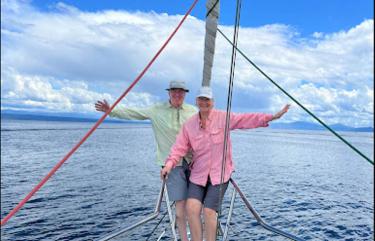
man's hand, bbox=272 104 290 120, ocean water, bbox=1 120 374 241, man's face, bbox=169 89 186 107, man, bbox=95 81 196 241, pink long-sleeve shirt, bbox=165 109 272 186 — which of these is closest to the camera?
man's hand, bbox=272 104 290 120

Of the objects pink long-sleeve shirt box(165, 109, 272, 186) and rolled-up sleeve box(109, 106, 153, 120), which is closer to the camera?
pink long-sleeve shirt box(165, 109, 272, 186)

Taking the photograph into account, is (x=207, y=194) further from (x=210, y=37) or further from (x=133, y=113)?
(x=210, y=37)

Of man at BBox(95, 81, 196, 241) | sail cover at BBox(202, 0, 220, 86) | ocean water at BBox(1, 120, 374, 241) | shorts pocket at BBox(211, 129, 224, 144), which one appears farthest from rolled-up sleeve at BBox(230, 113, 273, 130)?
ocean water at BBox(1, 120, 374, 241)

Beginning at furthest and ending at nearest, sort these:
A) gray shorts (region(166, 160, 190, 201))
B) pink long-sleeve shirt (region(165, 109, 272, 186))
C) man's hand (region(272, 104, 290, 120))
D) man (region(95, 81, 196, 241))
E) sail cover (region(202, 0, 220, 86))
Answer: sail cover (region(202, 0, 220, 86)) → man (region(95, 81, 196, 241)) → gray shorts (region(166, 160, 190, 201)) → pink long-sleeve shirt (region(165, 109, 272, 186)) → man's hand (region(272, 104, 290, 120))

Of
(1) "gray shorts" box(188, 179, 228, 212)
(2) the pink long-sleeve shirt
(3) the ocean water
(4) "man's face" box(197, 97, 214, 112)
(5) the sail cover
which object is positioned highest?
(5) the sail cover

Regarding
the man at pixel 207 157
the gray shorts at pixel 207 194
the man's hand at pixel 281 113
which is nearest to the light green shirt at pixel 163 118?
the man at pixel 207 157

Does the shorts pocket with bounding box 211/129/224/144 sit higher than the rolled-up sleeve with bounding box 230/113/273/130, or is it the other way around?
the rolled-up sleeve with bounding box 230/113/273/130

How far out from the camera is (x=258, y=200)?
15.7 m

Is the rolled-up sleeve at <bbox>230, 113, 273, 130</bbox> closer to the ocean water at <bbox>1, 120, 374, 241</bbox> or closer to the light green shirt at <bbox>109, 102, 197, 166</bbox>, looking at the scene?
the light green shirt at <bbox>109, 102, 197, 166</bbox>

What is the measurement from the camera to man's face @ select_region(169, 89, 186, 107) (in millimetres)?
4746

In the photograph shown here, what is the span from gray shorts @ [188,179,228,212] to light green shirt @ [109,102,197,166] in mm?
859

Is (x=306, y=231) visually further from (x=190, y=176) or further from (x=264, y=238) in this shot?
(x=190, y=176)

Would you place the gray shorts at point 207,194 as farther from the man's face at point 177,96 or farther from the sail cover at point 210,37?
the sail cover at point 210,37

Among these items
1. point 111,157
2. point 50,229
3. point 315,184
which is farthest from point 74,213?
point 111,157
